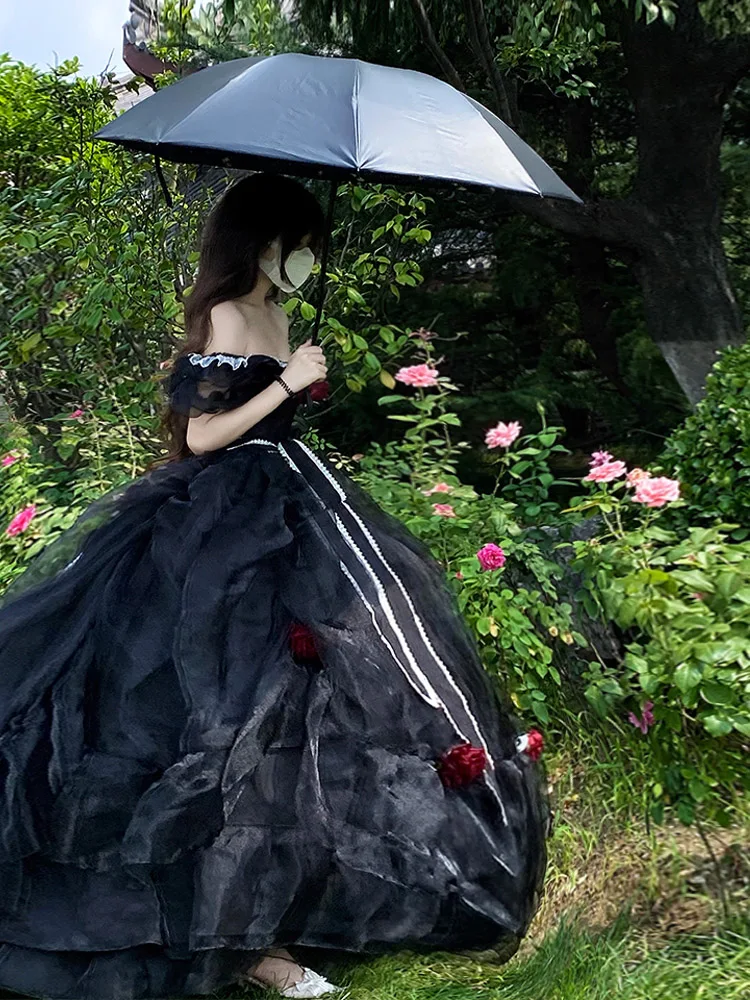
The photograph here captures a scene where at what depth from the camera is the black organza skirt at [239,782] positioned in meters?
1.88

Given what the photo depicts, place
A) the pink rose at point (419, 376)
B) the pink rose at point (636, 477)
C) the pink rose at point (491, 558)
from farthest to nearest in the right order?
the pink rose at point (419, 376), the pink rose at point (491, 558), the pink rose at point (636, 477)

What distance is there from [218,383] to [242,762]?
0.77 m

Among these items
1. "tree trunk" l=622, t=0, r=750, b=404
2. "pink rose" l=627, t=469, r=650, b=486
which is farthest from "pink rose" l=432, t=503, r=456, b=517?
"tree trunk" l=622, t=0, r=750, b=404

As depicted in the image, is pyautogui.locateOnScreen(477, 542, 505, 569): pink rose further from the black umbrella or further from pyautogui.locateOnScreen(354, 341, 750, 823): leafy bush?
the black umbrella

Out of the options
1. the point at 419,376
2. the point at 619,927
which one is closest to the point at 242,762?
the point at 619,927

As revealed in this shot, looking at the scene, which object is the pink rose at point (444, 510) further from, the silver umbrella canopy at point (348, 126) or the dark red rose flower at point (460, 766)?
the dark red rose flower at point (460, 766)

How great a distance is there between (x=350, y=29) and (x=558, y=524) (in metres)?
2.85

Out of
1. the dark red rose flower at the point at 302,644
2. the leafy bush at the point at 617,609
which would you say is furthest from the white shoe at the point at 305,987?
the leafy bush at the point at 617,609

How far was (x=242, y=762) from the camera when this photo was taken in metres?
1.88

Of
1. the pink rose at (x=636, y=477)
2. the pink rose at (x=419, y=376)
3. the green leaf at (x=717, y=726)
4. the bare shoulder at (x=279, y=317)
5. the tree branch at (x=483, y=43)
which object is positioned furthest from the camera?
the tree branch at (x=483, y=43)

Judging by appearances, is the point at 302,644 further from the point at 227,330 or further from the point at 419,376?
the point at 419,376

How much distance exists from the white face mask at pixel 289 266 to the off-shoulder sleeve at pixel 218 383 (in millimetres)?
189

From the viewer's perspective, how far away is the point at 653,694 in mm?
2182

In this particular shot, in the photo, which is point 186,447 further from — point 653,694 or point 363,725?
point 653,694
